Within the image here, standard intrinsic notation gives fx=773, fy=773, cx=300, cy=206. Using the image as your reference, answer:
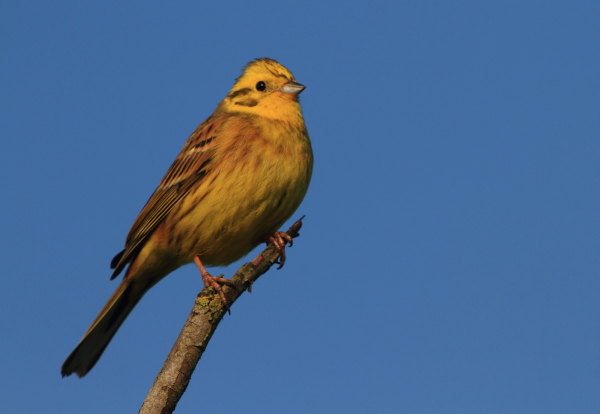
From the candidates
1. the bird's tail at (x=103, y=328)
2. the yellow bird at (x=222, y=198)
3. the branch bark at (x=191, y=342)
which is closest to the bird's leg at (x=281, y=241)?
the yellow bird at (x=222, y=198)

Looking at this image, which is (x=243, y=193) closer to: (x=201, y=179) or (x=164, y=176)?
(x=201, y=179)

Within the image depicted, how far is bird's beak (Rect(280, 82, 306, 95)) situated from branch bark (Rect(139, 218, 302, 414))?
1884mm

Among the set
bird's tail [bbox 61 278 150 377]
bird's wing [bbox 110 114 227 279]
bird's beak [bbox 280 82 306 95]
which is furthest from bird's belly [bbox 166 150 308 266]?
bird's beak [bbox 280 82 306 95]

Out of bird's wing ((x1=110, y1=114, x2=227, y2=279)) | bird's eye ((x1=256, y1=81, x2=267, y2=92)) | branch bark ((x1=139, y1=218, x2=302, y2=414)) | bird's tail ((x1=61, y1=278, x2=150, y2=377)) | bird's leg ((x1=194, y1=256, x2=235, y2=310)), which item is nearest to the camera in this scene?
branch bark ((x1=139, y1=218, x2=302, y2=414))

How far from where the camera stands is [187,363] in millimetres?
4352

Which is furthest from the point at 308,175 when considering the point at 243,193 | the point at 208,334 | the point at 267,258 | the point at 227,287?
the point at 208,334

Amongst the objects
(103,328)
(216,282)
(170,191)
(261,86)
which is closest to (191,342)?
(216,282)

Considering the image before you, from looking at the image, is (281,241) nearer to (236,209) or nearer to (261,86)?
(236,209)

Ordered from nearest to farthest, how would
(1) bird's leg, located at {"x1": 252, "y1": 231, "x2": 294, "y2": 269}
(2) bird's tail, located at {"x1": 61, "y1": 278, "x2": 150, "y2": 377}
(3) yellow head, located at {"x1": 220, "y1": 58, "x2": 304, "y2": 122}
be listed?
(1) bird's leg, located at {"x1": 252, "y1": 231, "x2": 294, "y2": 269} < (2) bird's tail, located at {"x1": 61, "y1": 278, "x2": 150, "y2": 377} < (3) yellow head, located at {"x1": 220, "y1": 58, "x2": 304, "y2": 122}

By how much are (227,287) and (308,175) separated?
4.80 ft

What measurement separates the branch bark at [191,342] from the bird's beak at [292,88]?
1.88 meters

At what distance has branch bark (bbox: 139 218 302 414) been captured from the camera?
414 cm

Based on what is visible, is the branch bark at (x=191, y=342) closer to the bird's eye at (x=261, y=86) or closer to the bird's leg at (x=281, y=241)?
the bird's leg at (x=281, y=241)

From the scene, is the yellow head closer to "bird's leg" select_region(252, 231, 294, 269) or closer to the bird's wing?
the bird's wing
